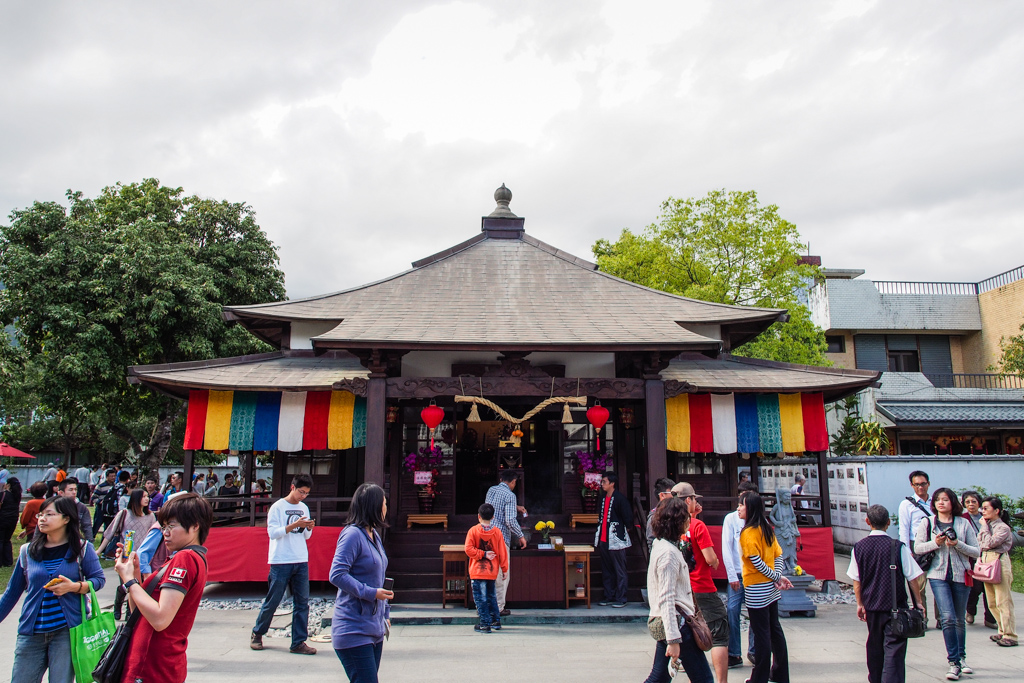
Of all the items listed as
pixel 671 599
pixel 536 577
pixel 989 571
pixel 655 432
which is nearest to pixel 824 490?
pixel 655 432

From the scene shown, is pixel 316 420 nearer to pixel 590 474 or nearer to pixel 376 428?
A: pixel 376 428

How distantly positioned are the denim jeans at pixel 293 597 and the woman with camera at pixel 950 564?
6.81 m

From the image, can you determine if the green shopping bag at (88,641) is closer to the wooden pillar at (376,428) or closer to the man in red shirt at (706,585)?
the man in red shirt at (706,585)

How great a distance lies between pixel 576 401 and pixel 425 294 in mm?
4411

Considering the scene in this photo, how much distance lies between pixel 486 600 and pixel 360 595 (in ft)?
15.8

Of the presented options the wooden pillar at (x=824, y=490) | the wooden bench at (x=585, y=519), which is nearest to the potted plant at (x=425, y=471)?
the wooden bench at (x=585, y=519)

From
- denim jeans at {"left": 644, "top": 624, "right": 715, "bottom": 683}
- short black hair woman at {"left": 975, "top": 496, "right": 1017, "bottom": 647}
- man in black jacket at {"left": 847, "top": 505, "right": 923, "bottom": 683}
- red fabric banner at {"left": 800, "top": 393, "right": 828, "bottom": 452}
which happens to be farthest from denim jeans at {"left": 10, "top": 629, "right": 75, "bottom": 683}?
red fabric banner at {"left": 800, "top": 393, "right": 828, "bottom": 452}

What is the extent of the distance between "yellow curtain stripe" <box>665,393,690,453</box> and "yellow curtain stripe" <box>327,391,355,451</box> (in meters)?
5.77

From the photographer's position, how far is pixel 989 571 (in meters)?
7.50

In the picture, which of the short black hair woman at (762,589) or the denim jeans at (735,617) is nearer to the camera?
the short black hair woman at (762,589)

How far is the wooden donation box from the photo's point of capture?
9641 mm

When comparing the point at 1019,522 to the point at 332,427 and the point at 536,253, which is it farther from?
the point at 332,427

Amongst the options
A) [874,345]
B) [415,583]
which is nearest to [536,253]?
[415,583]

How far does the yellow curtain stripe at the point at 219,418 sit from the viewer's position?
39.1 ft
